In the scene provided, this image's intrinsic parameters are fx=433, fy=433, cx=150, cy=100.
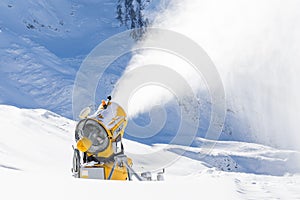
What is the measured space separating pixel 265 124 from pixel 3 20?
25.2 meters

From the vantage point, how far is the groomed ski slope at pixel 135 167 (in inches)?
167

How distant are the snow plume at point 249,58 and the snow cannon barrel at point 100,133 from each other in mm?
22517

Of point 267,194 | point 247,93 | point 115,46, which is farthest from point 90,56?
point 267,194

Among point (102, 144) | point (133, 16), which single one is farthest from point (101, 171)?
point (133, 16)

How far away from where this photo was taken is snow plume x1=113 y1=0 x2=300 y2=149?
114ft

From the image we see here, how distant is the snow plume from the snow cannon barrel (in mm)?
22517

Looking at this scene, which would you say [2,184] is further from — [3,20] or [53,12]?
[53,12]

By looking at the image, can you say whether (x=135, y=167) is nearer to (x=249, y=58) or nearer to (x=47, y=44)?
(x=47, y=44)

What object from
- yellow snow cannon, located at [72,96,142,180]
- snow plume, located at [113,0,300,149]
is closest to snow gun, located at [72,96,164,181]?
yellow snow cannon, located at [72,96,142,180]

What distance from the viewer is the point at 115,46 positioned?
4188 centimetres

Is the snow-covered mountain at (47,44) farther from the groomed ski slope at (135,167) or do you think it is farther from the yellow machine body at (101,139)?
the yellow machine body at (101,139)

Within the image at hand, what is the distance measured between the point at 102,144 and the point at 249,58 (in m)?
37.4

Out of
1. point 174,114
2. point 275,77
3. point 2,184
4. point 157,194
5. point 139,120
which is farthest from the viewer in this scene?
point 275,77

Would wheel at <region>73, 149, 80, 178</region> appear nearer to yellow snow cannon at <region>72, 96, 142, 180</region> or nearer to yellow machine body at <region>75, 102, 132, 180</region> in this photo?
yellow snow cannon at <region>72, 96, 142, 180</region>
